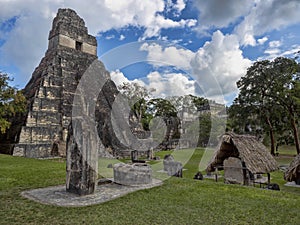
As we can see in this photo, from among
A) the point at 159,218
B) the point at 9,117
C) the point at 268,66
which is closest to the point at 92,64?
the point at 9,117

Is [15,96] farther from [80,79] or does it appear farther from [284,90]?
[284,90]

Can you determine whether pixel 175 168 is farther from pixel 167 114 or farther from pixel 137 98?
pixel 167 114

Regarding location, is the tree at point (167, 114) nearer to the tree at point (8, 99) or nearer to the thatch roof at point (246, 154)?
the tree at point (8, 99)

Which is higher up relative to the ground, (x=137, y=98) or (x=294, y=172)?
(x=137, y=98)

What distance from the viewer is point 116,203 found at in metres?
5.00

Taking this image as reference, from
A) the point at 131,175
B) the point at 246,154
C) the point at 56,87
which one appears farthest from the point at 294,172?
the point at 56,87

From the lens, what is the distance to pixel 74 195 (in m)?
5.54

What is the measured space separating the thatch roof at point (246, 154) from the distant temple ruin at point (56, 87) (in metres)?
10.3

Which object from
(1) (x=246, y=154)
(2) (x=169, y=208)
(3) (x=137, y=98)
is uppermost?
(3) (x=137, y=98)

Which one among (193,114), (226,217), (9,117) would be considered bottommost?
(226,217)

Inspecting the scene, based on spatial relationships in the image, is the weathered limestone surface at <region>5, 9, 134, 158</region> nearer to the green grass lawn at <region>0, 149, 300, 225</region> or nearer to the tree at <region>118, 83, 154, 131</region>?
the tree at <region>118, 83, 154, 131</region>

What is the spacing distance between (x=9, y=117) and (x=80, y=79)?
243 inches

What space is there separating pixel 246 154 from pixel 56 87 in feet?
48.0

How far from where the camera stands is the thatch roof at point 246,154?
8.41m
